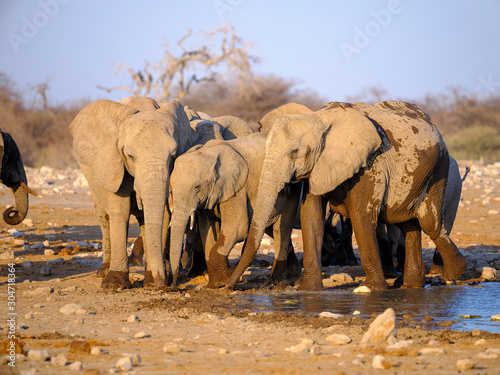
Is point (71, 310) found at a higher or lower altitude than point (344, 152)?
lower

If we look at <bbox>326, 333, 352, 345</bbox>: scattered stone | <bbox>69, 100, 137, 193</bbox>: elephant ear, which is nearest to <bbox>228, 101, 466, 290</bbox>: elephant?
<bbox>69, 100, 137, 193</bbox>: elephant ear

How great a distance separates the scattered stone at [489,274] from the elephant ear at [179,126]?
3.78 m

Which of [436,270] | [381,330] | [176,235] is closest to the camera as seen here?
[381,330]

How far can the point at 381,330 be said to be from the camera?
485 centimetres

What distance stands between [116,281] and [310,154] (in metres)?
2.43

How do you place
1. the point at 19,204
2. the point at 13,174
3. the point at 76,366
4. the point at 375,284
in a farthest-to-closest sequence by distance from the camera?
the point at 19,204, the point at 13,174, the point at 375,284, the point at 76,366

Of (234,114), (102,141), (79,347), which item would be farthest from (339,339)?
(234,114)

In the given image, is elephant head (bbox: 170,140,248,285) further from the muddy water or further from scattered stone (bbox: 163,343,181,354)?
scattered stone (bbox: 163,343,181,354)

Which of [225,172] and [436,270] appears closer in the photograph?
[225,172]

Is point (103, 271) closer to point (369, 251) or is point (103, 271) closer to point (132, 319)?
point (132, 319)

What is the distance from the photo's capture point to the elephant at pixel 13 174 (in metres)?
8.05

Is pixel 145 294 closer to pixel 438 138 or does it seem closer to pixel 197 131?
pixel 197 131

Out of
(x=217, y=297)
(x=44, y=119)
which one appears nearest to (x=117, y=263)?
(x=217, y=297)

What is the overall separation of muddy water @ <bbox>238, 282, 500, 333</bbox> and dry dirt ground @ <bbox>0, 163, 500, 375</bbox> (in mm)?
178
